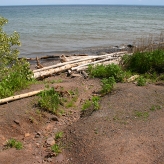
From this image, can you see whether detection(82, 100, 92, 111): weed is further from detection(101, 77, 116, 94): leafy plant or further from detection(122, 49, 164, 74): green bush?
detection(122, 49, 164, 74): green bush

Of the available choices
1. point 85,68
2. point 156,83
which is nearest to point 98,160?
point 156,83

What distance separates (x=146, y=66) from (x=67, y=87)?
3191 millimetres

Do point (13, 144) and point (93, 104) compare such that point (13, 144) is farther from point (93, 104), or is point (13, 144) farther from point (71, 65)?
point (71, 65)

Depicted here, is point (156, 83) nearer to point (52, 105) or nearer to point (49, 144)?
point (52, 105)

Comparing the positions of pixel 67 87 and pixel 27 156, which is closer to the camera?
pixel 27 156

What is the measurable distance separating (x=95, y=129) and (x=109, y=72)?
3749mm

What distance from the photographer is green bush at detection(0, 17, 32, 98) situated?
A: 300 inches

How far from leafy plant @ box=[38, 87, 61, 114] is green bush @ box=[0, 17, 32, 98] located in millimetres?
955

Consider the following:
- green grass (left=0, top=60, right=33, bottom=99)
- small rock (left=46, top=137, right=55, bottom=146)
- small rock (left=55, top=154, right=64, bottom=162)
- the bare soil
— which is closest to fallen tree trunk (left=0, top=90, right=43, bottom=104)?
the bare soil

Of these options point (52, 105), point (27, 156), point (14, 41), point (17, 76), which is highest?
point (14, 41)

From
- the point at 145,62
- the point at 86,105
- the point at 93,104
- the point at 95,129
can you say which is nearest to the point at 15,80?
the point at 86,105

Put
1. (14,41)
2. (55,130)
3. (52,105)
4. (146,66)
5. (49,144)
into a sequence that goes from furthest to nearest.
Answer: (146,66)
(14,41)
(52,105)
(55,130)
(49,144)

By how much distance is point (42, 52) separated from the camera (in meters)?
18.4

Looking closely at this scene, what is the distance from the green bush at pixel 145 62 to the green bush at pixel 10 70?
12.7 feet
